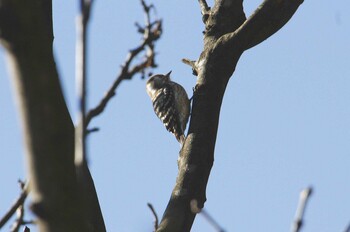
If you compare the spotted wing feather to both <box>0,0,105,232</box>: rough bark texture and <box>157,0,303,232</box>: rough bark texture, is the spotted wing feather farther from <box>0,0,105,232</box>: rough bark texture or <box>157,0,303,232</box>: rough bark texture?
<box>0,0,105,232</box>: rough bark texture

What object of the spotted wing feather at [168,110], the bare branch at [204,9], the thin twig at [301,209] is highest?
the spotted wing feather at [168,110]

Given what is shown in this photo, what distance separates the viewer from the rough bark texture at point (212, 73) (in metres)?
5.22

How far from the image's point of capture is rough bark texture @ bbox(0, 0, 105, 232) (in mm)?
2307

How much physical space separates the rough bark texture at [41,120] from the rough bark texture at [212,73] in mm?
2598

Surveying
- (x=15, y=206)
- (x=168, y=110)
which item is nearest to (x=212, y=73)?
(x=15, y=206)

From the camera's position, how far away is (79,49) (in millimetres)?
2332

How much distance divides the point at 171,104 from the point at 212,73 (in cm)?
598

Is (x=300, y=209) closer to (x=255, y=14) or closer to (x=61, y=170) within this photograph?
(x=61, y=170)

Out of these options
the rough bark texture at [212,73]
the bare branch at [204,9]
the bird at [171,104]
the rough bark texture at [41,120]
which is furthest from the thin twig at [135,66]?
the bird at [171,104]

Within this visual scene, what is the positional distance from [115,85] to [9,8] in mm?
445

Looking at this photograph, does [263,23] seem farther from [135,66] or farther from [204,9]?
[135,66]

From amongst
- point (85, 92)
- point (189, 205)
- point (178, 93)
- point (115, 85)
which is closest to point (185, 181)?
point (189, 205)

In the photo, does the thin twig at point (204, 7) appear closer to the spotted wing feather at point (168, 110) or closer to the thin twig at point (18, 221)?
the thin twig at point (18, 221)

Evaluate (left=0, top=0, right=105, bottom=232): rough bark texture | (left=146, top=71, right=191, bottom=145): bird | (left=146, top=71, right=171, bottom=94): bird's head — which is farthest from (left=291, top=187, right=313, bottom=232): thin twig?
(left=146, top=71, right=171, bottom=94): bird's head
